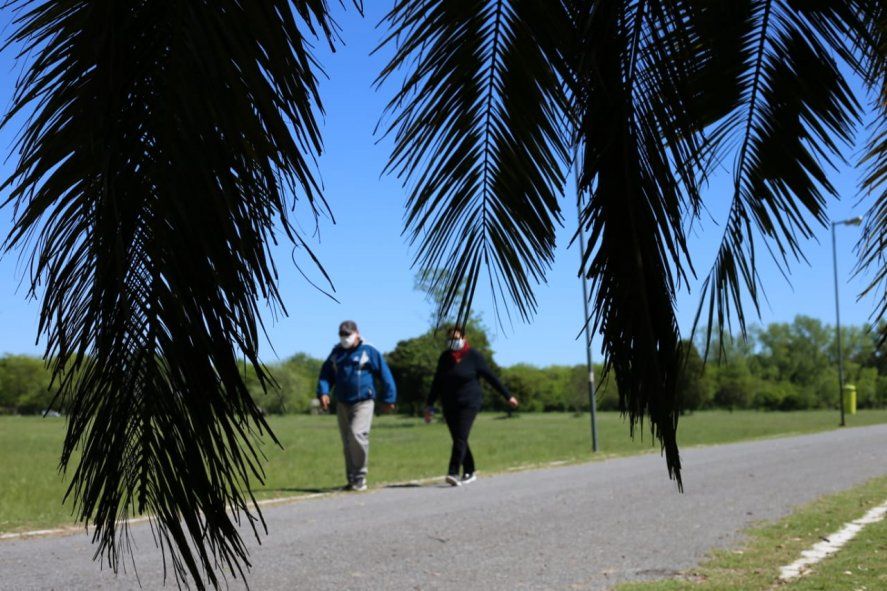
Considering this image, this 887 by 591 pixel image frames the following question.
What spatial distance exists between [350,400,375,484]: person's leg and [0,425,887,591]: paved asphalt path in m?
0.42

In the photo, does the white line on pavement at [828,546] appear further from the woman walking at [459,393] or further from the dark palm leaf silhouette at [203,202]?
the woman walking at [459,393]

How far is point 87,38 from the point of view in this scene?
144 cm

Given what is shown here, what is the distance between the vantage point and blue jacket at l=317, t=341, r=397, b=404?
1041 cm

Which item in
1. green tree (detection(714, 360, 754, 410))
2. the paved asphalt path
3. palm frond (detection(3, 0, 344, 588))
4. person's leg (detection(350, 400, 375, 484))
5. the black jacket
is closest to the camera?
palm frond (detection(3, 0, 344, 588))

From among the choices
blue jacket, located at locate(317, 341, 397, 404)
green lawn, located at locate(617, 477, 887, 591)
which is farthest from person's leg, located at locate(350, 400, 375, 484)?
green lawn, located at locate(617, 477, 887, 591)

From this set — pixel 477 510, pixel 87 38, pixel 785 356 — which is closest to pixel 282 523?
pixel 477 510

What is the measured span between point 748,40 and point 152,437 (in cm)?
190

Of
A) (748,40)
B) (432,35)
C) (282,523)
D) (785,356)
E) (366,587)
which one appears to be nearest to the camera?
(432,35)

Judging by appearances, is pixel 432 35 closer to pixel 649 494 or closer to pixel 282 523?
pixel 282 523

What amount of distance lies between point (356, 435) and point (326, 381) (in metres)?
0.77

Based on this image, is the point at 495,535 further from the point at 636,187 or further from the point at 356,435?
the point at 636,187

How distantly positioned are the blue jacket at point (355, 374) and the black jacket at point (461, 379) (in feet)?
1.91

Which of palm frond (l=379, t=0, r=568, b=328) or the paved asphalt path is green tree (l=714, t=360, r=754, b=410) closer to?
the paved asphalt path

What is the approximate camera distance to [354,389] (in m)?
10.4
